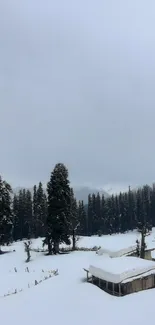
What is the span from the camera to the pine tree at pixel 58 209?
5031 cm

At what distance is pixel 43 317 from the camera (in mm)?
25688

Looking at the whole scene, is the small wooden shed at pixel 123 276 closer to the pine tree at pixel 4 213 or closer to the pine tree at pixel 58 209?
the pine tree at pixel 58 209

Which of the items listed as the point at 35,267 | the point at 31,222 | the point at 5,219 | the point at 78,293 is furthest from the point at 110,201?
the point at 78,293

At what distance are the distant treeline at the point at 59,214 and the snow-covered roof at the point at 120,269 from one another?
14.3m

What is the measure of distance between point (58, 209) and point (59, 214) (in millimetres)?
799

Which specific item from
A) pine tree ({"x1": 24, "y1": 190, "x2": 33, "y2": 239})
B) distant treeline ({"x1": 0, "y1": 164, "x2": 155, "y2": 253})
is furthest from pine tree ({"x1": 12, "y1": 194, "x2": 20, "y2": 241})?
pine tree ({"x1": 24, "y1": 190, "x2": 33, "y2": 239})

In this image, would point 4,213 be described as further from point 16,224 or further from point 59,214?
point 16,224

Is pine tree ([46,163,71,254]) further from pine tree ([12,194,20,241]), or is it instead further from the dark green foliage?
pine tree ([12,194,20,241])

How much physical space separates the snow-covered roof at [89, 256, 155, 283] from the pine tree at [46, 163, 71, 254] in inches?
Answer: 657

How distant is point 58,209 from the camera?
51469 mm

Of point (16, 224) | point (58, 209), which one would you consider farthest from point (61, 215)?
point (16, 224)

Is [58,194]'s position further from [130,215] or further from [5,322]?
[130,215]

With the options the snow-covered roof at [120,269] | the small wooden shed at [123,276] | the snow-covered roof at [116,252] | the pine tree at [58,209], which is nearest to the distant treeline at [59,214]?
the pine tree at [58,209]

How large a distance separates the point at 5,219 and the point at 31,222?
32610 millimetres
